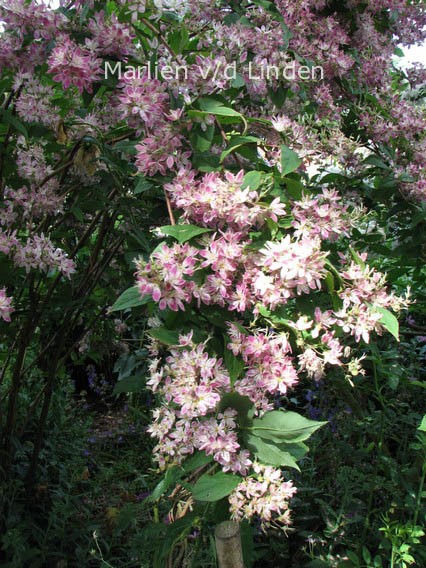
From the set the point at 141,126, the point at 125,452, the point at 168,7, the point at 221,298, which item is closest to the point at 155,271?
the point at 221,298

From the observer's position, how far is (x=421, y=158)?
4.95 ft

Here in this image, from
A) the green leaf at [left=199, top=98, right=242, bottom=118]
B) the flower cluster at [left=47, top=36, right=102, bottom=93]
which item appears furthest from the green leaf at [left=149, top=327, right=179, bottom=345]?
the flower cluster at [left=47, top=36, right=102, bottom=93]

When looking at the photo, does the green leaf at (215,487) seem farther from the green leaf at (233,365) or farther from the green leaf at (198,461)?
the green leaf at (233,365)

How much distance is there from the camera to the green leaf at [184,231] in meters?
0.85

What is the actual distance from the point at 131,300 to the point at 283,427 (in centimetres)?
30

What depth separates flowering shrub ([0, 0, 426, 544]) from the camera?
848 mm

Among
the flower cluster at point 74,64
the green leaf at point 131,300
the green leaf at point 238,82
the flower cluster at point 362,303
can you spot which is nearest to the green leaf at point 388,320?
the flower cluster at point 362,303

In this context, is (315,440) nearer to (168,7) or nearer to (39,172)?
(39,172)

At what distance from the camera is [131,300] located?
89 centimetres

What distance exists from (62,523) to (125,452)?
929 millimetres

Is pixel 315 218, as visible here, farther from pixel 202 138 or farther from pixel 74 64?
pixel 74 64

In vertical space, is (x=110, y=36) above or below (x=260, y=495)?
above

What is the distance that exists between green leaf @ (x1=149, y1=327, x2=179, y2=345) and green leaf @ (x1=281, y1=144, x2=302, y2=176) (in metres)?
0.32

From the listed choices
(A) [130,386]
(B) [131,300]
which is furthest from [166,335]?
(A) [130,386]
